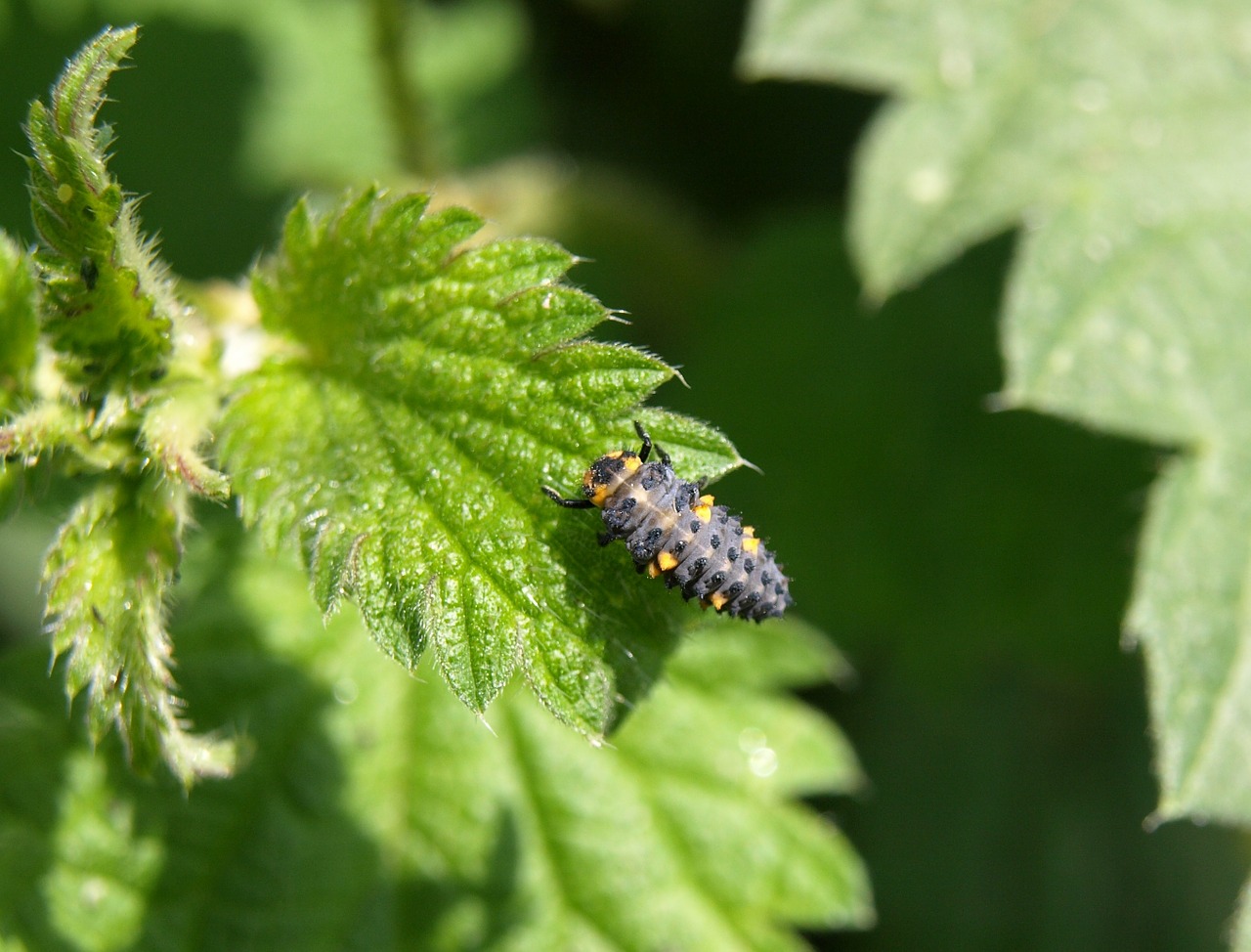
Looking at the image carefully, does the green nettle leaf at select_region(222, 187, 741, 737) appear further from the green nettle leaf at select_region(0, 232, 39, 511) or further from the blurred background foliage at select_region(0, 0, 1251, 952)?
the blurred background foliage at select_region(0, 0, 1251, 952)

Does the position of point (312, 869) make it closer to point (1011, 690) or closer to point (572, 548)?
point (572, 548)

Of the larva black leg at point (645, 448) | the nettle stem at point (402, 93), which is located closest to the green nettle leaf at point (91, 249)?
the larva black leg at point (645, 448)

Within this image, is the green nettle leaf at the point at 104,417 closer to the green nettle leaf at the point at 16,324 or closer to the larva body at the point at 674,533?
the green nettle leaf at the point at 16,324

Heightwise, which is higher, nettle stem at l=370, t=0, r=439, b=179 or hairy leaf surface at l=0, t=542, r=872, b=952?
nettle stem at l=370, t=0, r=439, b=179

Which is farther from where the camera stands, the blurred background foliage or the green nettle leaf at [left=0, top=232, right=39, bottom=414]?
the blurred background foliage

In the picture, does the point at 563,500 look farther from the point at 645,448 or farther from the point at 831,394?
the point at 831,394

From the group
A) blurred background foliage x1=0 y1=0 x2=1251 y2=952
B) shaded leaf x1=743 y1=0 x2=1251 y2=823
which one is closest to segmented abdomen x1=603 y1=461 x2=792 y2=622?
shaded leaf x1=743 y1=0 x2=1251 y2=823
